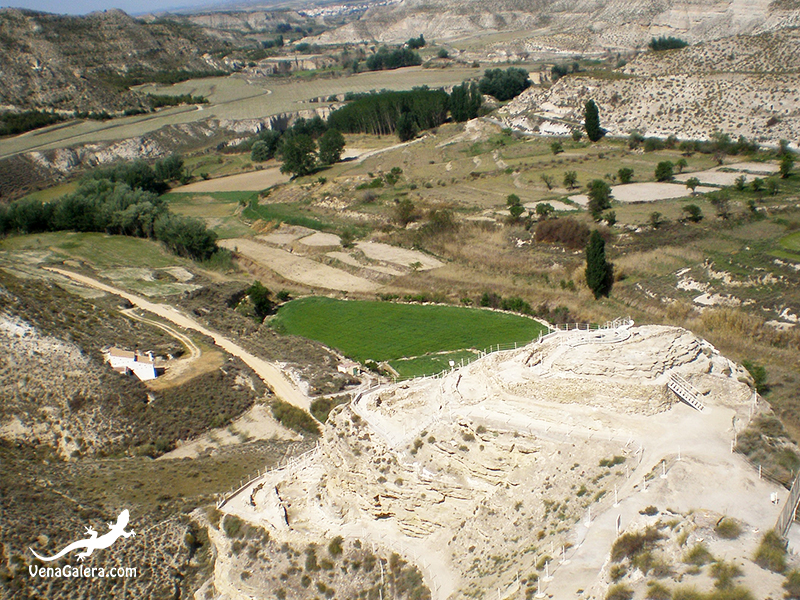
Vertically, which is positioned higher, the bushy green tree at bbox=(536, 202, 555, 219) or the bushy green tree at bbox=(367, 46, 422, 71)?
the bushy green tree at bbox=(367, 46, 422, 71)

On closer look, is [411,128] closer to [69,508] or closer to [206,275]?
[206,275]

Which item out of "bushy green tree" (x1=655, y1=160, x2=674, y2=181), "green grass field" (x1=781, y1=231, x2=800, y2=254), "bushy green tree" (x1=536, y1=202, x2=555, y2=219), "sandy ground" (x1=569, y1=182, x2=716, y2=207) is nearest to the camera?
"green grass field" (x1=781, y1=231, x2=800, y2=254)

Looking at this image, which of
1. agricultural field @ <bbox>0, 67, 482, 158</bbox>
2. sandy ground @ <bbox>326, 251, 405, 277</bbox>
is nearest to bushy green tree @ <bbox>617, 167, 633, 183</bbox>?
sandy ground @ <bbox>326, 251, 405, 277</bbox>

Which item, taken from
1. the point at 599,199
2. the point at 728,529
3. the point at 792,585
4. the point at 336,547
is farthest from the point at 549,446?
the point at 599,199

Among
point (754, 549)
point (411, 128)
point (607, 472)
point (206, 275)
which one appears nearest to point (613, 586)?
point (754, 549)

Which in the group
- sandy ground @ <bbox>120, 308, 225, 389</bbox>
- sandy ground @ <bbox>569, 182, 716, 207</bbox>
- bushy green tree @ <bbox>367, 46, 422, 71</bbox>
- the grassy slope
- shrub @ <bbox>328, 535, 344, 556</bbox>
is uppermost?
bushy green tree @ <bbox>367, 46, 422, 71</bbox>

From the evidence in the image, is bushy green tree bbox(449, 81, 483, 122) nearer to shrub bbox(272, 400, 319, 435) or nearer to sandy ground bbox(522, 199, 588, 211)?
sandy ground bbox(522, 199, 588, 211)

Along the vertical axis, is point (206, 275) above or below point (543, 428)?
below
